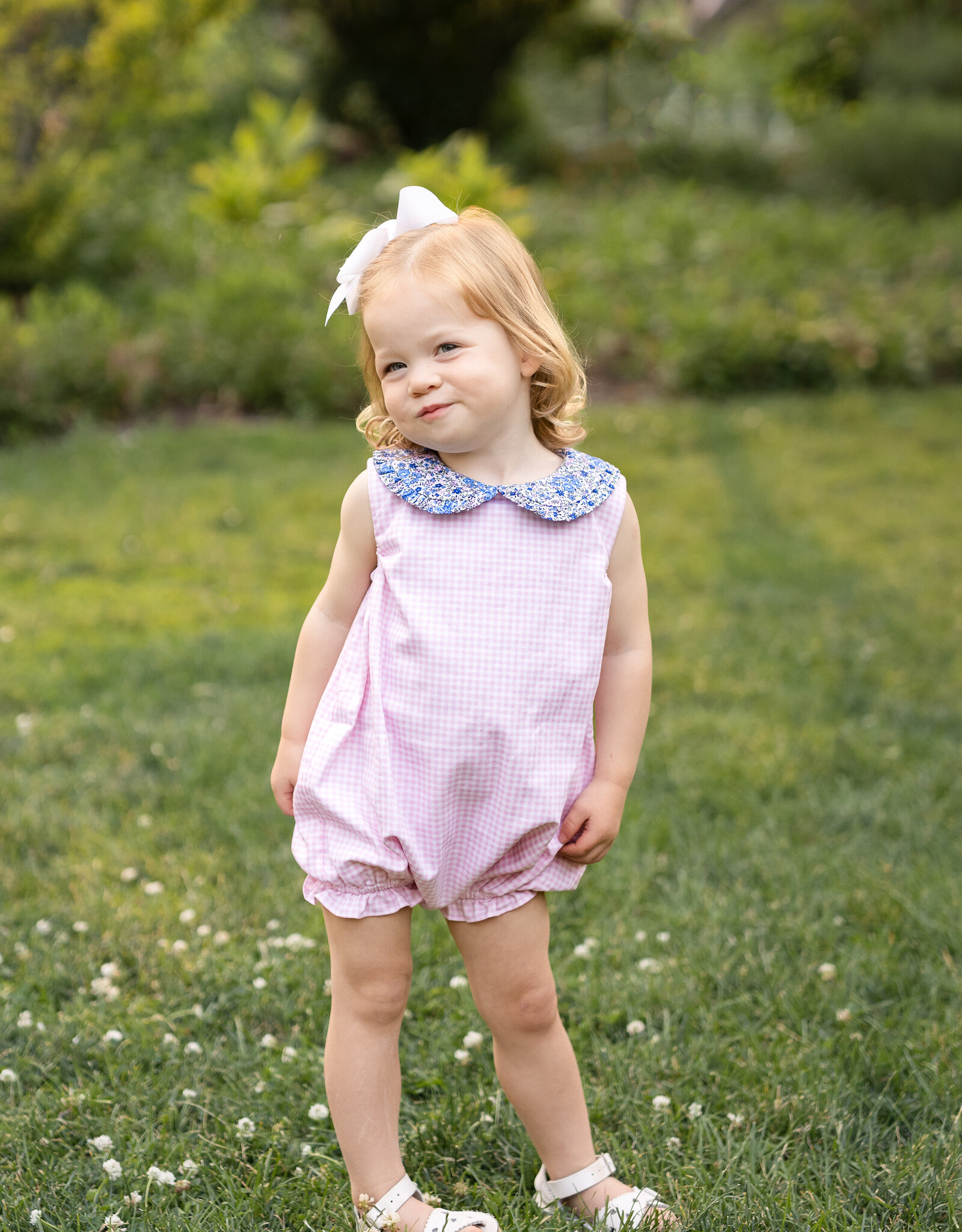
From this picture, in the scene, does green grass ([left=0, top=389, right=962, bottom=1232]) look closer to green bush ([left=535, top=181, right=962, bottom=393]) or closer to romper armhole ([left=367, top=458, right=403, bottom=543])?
romper armhole ([left=367, top=458, right=403, bottom=543])

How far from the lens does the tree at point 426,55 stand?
47.1 ft

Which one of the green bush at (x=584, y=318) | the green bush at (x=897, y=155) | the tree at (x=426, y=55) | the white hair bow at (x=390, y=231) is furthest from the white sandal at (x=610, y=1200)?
the green bush at (x=897, y=155)

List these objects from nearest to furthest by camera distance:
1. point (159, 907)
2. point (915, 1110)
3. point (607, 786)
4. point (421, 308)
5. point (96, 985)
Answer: point (421, 308) → point (607, 786) → point (915, 1110) → point (96, 985) → point (159, 907)

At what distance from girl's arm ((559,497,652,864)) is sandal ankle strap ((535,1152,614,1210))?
1.73 ft

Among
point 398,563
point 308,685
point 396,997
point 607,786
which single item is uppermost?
point 398,563

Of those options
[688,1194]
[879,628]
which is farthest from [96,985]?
[879,628]

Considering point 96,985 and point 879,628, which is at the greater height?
point 96,985

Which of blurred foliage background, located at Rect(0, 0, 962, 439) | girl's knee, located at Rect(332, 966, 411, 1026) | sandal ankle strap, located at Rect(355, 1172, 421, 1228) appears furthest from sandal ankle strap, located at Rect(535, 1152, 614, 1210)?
blurred foliage background, located at Rect(0, 0, 962, 439)

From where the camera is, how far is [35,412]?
281 inches

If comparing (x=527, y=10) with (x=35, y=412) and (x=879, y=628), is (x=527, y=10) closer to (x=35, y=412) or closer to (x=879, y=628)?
(x=35, y=412)

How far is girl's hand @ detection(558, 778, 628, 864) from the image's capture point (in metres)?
1.77

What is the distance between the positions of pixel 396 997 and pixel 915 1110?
102 cm

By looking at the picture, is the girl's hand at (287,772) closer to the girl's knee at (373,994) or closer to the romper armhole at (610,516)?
the girl's knee at (373,994)

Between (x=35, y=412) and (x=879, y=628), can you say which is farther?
(x=35, y=412)
